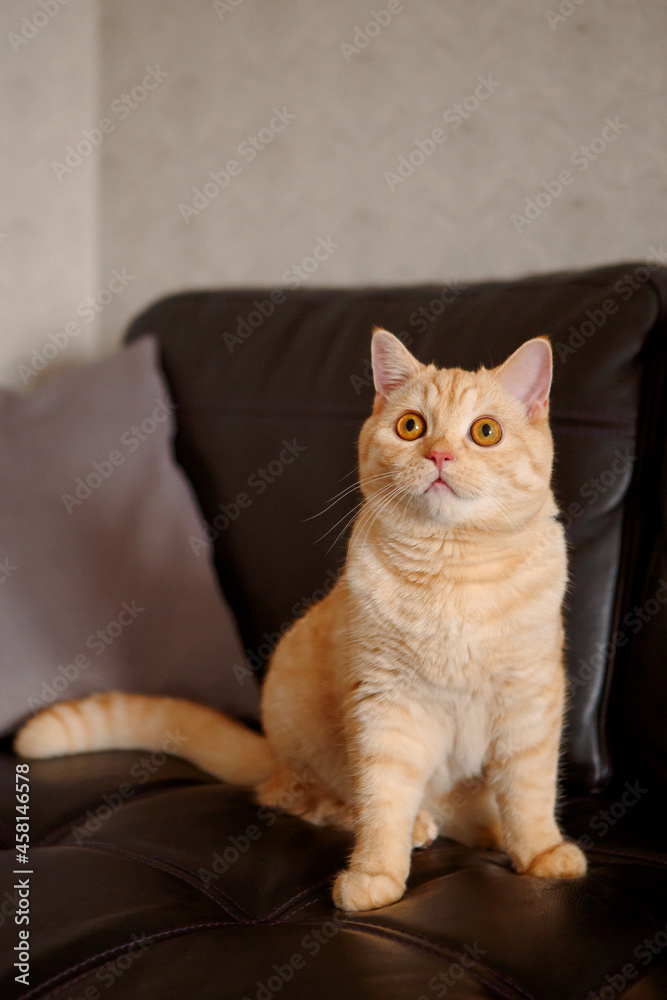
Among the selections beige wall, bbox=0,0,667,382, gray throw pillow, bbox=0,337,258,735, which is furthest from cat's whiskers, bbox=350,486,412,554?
beige wall, bbox=0,0,667,382

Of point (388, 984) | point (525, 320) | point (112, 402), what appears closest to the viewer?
point (388, 984)

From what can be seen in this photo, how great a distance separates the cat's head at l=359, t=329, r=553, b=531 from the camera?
1010 mm

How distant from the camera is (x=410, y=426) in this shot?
1093 millimetres

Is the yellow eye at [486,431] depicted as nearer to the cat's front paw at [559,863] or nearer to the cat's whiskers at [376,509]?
the cat's whiskers at [376,509]

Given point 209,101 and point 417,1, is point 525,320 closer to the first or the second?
point 417,1

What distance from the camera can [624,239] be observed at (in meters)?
1.63

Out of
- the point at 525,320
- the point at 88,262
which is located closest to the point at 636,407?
the point at 525,320

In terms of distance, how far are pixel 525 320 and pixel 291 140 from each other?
3.00 feet

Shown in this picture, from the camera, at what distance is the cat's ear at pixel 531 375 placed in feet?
3.49

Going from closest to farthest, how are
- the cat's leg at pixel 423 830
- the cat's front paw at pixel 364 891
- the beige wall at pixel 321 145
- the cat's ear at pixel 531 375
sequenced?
the cat's front paw at pixel 364 891 → the cat's ear at pixel 531 375 → the cat's leg at pixel 423 830 → the beige wall at pixel 321 145

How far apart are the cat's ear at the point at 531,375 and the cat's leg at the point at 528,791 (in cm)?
39

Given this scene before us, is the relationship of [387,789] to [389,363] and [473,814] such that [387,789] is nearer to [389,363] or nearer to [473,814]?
[473,814]

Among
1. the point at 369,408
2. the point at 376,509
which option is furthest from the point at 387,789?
the point at 369,408

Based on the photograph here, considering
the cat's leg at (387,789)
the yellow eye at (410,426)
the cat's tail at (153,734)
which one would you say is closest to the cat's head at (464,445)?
the yellow eye at (410,426)
